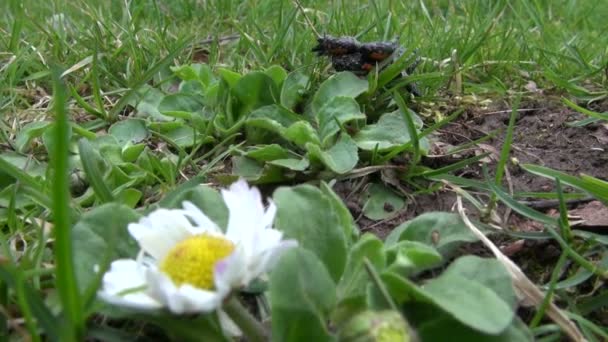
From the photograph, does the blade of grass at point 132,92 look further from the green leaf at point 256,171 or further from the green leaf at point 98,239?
the green leaf at point 98,239

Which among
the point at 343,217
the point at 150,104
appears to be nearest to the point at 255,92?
the point at 150,104

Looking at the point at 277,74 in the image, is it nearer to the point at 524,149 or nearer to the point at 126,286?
the point at 524,149

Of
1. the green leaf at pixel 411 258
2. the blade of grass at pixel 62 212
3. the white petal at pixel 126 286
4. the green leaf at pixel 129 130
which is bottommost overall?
the green leaf at pixel 129 130

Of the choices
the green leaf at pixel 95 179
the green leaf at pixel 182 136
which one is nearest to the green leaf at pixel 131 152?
the green leaf at pixel 182 136

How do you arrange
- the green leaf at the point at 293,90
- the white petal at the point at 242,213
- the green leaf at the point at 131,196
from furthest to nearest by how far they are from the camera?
the green leaf at the point at 293,90 → the green leaf at the point at 131,196 → the white petal at the point at 242,213

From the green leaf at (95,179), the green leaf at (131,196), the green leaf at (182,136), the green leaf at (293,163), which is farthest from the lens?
the green leaf at (182,136)

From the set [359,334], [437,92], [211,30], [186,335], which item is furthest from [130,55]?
[359,334]
